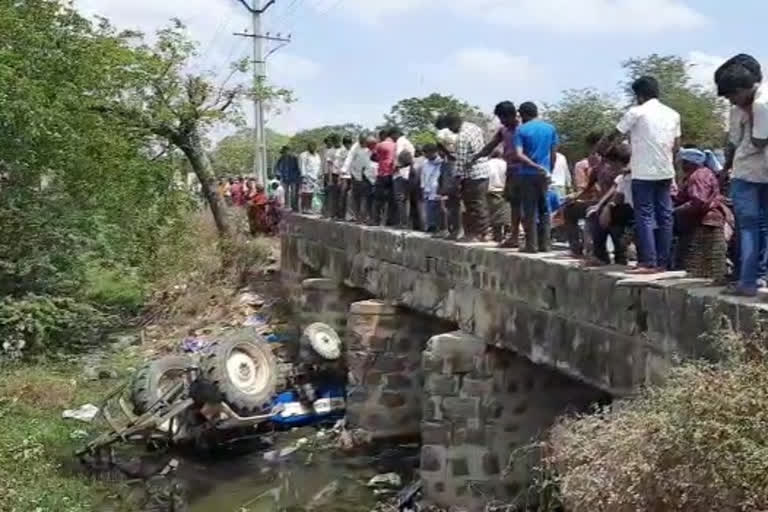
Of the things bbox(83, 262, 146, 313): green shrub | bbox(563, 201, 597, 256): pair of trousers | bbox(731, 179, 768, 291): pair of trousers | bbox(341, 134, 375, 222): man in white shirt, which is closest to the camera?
bbox(731, 179, 768, 291): pair of trousers

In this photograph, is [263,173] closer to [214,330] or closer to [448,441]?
[214,330]

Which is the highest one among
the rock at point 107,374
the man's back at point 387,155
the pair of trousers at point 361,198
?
the man's back at point 387,155

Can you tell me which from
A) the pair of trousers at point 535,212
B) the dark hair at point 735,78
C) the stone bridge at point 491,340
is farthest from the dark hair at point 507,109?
the dark hair at point 735,78

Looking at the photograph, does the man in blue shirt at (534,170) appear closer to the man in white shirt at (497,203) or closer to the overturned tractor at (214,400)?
the man in white shirt at (497,203)

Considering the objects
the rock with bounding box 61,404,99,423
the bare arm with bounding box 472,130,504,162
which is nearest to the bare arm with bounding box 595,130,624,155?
the bare arm with bounding box 472,130,504,162

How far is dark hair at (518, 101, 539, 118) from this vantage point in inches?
352

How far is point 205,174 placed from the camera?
22078 mm

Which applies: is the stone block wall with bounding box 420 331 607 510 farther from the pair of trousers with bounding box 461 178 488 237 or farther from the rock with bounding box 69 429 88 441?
the rock with bounding box 69 429 88 441

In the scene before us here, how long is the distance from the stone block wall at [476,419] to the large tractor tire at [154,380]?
418cm

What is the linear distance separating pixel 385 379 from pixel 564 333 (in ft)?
16.5

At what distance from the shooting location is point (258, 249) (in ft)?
70.4

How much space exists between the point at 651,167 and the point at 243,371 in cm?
698

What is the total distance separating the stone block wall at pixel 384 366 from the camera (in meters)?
12.8

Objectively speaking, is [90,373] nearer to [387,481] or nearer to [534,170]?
[387,481]
